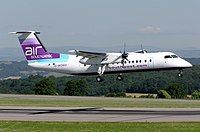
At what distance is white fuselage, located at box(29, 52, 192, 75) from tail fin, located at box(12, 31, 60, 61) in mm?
1533

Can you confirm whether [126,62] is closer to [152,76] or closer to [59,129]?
[59,129]

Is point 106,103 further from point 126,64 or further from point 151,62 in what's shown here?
point 126,64

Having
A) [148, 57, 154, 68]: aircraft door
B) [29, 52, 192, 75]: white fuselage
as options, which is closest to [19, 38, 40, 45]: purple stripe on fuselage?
[29, 52, 192, 75]: white fuselage

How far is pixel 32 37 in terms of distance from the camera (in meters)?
91.7

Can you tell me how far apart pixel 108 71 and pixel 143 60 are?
6915mm

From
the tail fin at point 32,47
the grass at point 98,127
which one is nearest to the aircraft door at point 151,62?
the tail fin at point 32,47

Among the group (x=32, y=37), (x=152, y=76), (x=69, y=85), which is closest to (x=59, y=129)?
(x=32, y=37)

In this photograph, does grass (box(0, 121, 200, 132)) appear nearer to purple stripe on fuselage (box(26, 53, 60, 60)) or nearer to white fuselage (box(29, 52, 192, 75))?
white fuselage (box(29, 52, 192, 75))

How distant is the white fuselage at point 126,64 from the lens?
74812 mm

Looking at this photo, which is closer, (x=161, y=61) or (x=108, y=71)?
(x=161, y=61)

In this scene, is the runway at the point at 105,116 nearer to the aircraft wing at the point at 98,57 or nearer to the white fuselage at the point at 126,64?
the white fuselage at the point at 126,64

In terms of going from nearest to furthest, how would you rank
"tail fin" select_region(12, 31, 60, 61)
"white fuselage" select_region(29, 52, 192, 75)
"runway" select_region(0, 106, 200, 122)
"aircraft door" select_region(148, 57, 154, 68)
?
"runway" select_region(0, 106, 200, 122), "white fuselage" select_region(29, 52, 192, 75), "aircraft door" select_region(148, 57, 154, 68), "tail fin" select_region(12, 31, 60, 61)

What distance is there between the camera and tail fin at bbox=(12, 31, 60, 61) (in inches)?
3434

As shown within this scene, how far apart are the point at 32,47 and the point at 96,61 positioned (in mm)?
13618
